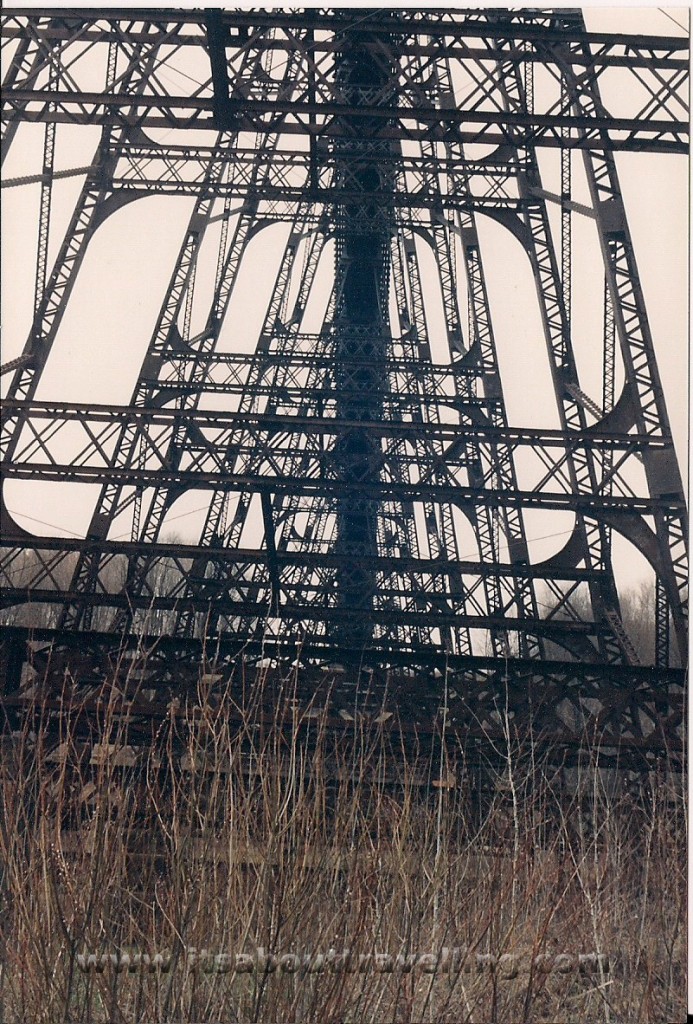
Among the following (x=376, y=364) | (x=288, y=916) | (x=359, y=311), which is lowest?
(x=288, y=916)

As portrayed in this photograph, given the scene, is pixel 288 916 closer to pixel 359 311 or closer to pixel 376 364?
pixel 376 364

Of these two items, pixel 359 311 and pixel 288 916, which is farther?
pixel 359 311

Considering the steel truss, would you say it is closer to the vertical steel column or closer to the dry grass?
the vertical steel column

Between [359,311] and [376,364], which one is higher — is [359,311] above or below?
above

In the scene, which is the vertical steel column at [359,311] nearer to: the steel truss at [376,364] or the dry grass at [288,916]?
the steel truss at [376,364]

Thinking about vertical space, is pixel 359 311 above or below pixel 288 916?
above

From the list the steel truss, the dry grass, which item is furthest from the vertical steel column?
the dry grass

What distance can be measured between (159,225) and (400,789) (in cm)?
664

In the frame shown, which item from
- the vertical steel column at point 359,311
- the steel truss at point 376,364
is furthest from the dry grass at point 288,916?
the vertical steel column at point 359,311

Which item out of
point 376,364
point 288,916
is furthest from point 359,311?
point 288,916

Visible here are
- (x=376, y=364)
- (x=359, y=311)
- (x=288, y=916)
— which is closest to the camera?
(x=288, y=916)

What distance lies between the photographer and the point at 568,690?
8.80 m

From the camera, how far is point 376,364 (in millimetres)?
12852

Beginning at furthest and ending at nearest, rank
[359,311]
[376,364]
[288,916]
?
[359,311], [376,364], [288,916]
